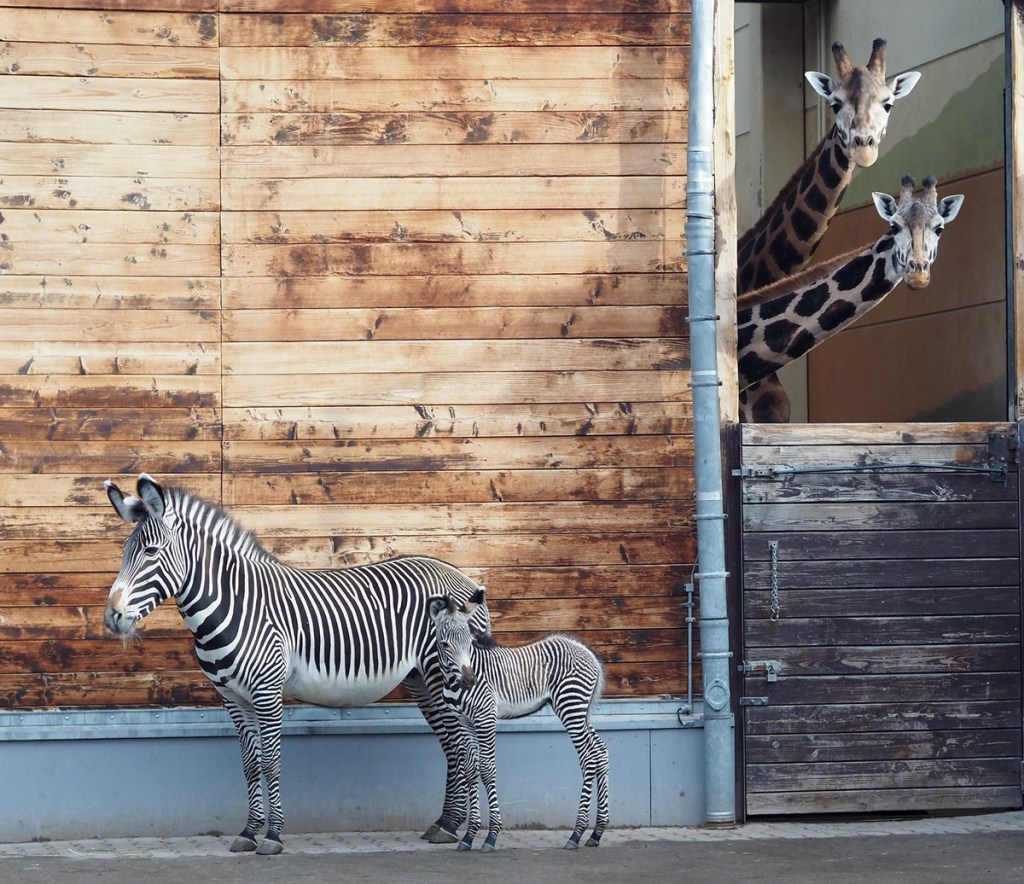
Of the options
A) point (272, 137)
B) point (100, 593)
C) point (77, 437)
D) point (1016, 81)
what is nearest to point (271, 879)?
point (100, 593)

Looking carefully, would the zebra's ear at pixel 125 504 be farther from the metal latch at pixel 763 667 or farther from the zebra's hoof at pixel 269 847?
the metal latch at pixel 763 667

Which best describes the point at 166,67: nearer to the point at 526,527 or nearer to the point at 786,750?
the point at 526,527

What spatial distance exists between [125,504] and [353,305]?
5.86 feet

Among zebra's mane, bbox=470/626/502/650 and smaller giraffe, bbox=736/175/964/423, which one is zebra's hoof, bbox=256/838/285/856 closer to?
zebra's mane, bbox=470/626/502/650

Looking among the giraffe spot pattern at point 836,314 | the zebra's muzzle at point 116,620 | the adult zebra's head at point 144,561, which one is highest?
the giraffe spot pattern at point 836,314

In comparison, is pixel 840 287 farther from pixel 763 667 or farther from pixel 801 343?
pixel 763 667

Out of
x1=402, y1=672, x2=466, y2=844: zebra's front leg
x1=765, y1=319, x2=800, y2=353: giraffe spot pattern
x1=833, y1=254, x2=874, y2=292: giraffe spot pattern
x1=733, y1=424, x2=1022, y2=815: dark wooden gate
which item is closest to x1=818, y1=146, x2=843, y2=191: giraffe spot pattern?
x1=833, y1=254, x2=874, y2=292: giraffe spot pattern

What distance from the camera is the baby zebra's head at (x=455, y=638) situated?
23.2 feet

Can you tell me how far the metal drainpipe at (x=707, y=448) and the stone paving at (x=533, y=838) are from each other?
0.96 feet

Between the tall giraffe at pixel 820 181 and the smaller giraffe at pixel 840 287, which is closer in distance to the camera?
the smaller giraffe at pixel 840 287

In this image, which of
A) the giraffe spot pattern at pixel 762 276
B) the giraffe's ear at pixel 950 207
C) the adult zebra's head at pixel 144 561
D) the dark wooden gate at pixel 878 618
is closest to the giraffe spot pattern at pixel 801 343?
the dark wooden gate at pixel 878 618

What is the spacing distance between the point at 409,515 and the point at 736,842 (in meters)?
2.47

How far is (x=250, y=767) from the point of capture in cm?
720

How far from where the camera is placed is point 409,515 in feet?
26.1
